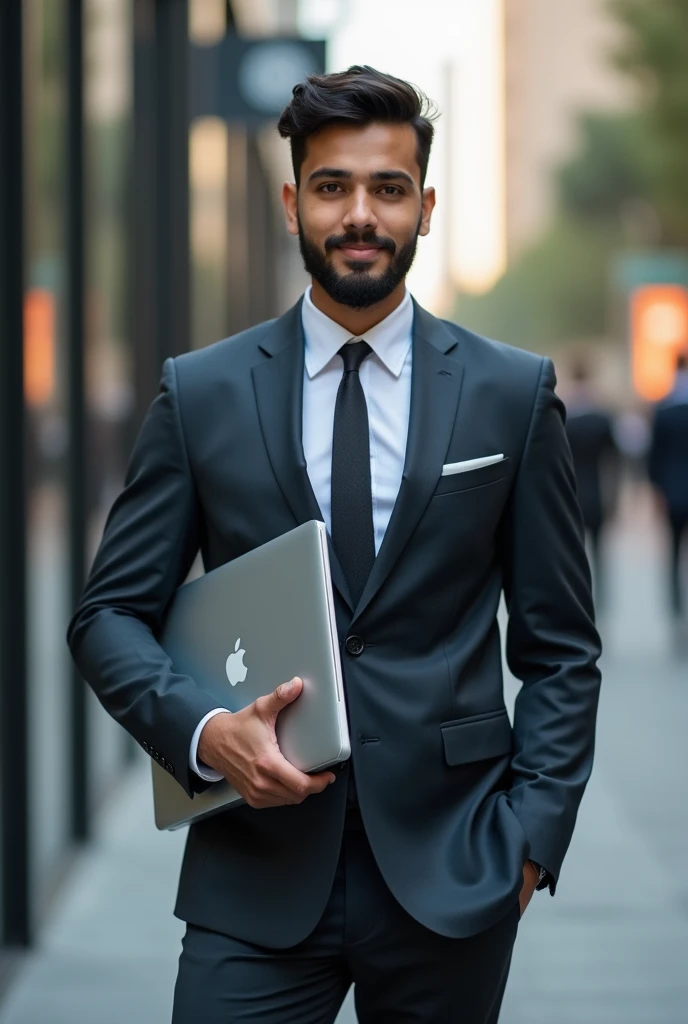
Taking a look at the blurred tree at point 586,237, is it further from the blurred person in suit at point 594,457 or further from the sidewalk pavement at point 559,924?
the sidewalk pavement at point 559,924

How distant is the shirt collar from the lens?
2.61 metres

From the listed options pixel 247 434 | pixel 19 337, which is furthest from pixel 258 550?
pixel 19 337

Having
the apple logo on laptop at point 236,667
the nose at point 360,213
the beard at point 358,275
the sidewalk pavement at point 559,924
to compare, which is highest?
the nose at point 360,213

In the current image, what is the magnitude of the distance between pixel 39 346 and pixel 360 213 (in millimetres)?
3385

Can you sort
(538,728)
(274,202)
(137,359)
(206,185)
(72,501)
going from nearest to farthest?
(538,728)
(72,501)
(137,359)
(206,185)
(274,202)

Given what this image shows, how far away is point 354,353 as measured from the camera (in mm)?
2588

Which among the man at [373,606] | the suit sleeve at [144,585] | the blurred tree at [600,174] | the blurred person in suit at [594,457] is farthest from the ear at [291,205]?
the blurred tree at [600,174]

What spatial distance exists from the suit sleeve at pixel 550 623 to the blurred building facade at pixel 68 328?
2.65 meters

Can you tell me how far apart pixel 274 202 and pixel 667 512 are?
54.1 feet

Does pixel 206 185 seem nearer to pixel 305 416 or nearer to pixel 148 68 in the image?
pixel 148 68

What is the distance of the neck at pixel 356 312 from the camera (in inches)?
102

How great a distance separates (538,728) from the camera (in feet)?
8.44

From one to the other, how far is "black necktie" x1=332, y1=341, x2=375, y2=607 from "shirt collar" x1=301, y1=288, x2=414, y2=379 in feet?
0.42

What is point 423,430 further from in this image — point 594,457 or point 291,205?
point 594,457
